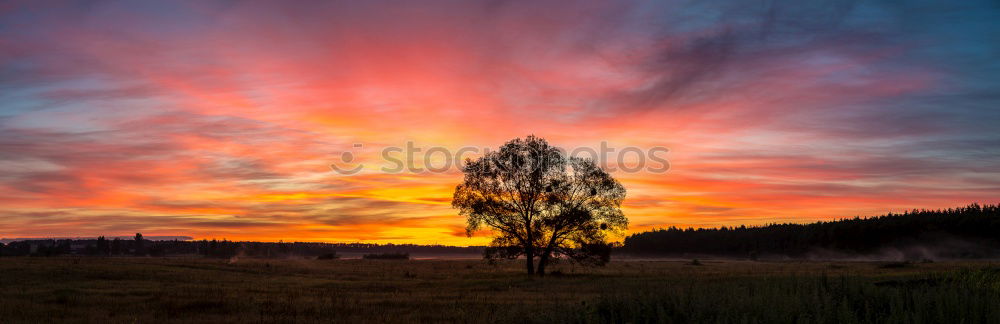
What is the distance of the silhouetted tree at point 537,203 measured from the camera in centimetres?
5503

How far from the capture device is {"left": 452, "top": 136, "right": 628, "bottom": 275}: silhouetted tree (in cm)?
5503

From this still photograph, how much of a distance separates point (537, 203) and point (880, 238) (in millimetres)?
103556

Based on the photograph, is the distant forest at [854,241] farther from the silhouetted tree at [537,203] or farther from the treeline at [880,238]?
the silhouetted tree at [537,203]

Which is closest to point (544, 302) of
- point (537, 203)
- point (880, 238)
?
point (537, 203)

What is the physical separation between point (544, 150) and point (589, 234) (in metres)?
7.67

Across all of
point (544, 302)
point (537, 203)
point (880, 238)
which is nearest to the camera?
point (544, 302)

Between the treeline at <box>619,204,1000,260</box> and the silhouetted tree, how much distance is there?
82074 mm

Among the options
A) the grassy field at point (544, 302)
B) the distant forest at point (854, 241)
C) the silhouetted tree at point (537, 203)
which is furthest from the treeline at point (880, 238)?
the grassy field at point (544, 302)

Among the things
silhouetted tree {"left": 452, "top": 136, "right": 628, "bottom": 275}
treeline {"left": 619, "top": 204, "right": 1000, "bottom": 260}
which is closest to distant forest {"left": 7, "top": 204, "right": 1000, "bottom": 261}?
treeline {"left": 619, "top": 204, "right": 1000, "bottom": 260}

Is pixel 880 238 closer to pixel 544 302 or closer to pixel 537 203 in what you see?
pixel 537 203

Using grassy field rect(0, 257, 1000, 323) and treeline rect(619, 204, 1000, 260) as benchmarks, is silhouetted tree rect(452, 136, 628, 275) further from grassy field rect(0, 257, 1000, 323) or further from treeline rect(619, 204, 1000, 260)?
treeline rect(619, 204, 1000, 260)

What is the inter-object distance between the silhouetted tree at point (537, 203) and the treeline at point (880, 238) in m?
82.1

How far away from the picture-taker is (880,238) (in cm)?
13100

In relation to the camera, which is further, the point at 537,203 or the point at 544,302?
the point at 537,203
